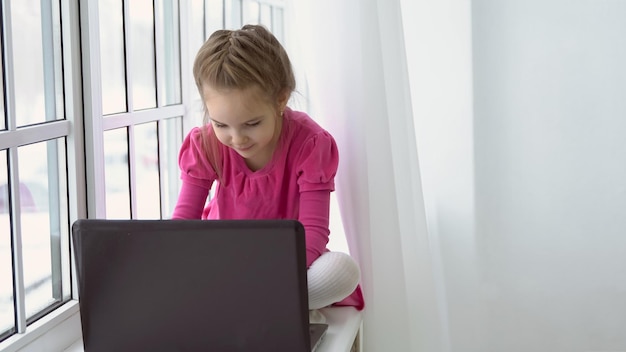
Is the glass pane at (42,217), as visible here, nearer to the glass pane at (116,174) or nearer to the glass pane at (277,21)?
the glass pane at (116,174)

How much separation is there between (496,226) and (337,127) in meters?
0.32

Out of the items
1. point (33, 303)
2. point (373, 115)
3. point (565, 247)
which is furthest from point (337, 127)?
point (33, 303)

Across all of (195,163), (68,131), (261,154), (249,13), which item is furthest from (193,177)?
(249,13)

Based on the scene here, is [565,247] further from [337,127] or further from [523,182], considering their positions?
[337,127]

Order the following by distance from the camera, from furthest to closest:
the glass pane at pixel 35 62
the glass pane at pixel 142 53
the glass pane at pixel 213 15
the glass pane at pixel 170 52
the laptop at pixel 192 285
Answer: the glass pane at pixel 213 15, the glass pane at pixel 170 52, the glass pane at pixel 142 53, the glass pane at pixel 35 62, the laptop at pixel 192 285

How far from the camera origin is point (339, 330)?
1.21 m

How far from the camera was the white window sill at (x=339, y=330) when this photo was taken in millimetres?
1147

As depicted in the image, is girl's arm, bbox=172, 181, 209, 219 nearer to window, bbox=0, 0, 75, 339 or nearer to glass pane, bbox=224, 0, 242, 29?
window, bbox=0, 0, 75, 339

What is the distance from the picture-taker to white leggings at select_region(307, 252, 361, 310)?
117 cm

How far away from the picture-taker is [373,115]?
1241 millimetres

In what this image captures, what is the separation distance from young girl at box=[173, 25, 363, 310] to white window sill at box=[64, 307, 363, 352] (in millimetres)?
25

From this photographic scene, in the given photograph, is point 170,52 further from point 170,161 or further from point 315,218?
point 315,218

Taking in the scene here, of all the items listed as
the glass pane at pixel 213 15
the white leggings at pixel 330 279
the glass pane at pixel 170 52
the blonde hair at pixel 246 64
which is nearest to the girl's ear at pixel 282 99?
the blonde hair at pixel 246 64

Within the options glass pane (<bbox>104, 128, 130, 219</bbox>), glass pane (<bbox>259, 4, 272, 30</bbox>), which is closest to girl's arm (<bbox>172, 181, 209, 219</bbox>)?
glass pane (<bbox>104, 128, 130, 219</bbox>)
